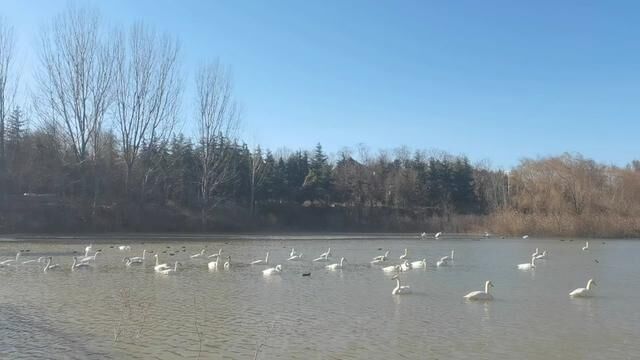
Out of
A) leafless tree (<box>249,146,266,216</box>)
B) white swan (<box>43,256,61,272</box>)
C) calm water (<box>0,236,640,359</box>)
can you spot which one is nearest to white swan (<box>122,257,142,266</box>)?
calm water (<box>0,236,640,359</box>)

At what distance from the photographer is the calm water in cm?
910

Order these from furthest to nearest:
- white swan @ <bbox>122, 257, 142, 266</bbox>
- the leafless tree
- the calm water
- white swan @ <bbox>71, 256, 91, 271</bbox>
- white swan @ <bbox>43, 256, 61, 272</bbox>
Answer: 1. the leafless tree
2. white swan @ <bbox>122, 257, 142, 266</bbox>
3. white swan @ <bbox>71, 256, 91, 271</bbox>
4. white swan @ <bbox>43, 256, 61, 272</bbox>
5. the calm water

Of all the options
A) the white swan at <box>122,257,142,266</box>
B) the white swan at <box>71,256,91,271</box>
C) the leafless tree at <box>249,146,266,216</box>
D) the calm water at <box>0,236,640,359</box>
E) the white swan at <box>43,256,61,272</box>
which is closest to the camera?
the calm water at <box>0,236,640,359</box>

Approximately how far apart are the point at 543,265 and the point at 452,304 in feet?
38.0

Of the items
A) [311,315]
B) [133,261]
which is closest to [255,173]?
[133,261]

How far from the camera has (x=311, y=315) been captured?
1190cm

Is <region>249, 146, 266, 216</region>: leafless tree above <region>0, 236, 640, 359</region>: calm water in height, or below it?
above

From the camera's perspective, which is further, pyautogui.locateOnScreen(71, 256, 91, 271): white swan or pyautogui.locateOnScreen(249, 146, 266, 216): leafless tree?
pyautogui.locateOnScreen(249, 146, 266, 216): leafless tree

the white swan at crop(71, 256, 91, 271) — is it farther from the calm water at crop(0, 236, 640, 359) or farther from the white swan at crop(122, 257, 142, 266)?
the white swan at crop(122, 257, 142, 266)

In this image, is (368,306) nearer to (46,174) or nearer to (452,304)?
(452,304)

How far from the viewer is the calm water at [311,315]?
9102 millimetres

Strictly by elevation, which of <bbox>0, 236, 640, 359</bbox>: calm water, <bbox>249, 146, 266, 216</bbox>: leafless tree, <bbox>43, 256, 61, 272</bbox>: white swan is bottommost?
<bbox>0, 236, 640, 359</bbox>: calm water

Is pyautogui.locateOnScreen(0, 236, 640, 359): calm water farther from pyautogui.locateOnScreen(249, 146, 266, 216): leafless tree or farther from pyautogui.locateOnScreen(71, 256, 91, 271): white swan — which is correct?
pyautogui.locateOnScreen(249, 146, 266, 216): leafless tree

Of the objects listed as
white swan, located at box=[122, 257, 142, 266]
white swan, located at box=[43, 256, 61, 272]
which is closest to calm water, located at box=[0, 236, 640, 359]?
white swan, located at box=[43, 256, 61, 272]
